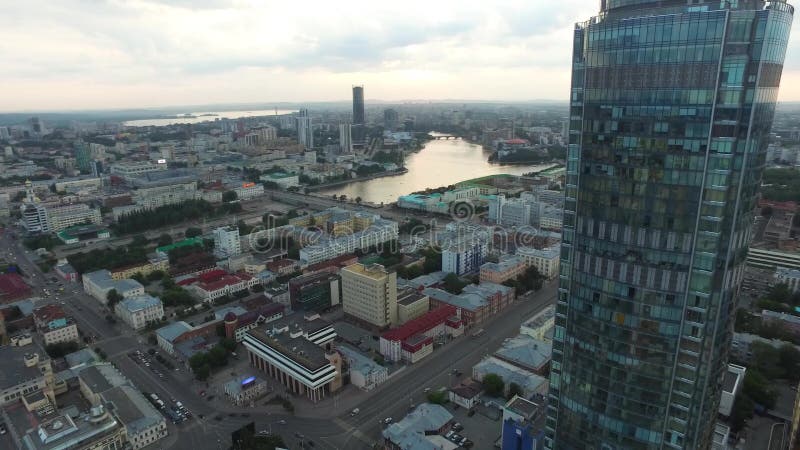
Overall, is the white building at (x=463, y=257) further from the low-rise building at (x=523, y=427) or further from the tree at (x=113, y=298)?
the tree at (x=113, y=298)

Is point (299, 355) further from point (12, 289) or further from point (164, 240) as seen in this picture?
point (164, 240)

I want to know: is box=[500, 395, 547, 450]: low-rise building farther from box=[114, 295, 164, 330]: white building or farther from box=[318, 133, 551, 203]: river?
box=[318, 133, 551, 203]: river

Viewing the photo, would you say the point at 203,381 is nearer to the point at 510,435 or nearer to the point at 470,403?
the point at 470,403

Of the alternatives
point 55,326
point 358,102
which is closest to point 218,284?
point 55,326

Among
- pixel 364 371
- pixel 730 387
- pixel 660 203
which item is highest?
pixel 660 203

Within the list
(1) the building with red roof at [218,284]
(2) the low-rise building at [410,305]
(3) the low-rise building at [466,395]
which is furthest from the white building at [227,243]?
(3) the low-rise building at [466,395]

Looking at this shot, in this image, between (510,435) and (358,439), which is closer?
(510,435)

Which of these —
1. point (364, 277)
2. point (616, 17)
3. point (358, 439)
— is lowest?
point (358, 439)

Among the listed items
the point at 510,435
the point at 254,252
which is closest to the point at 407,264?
the point at 254,252
